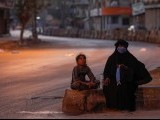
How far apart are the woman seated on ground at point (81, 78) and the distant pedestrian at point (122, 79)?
0.32 metres

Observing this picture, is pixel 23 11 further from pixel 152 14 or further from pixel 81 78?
pixel 81 78

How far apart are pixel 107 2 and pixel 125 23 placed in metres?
8.18

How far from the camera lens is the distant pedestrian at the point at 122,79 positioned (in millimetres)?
10344

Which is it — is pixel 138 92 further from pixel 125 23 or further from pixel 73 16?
pixel 73 16

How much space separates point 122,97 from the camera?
33.9 feet

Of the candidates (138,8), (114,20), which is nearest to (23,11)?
(138,8)

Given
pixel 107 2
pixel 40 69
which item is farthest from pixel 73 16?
pixel 40 69

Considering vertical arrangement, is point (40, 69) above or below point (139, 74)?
below

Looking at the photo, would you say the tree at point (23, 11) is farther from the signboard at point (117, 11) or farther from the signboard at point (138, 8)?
the signboard at point (117, 11)

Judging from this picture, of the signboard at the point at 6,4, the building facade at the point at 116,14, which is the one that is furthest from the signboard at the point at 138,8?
the signboard at the point at 6,4

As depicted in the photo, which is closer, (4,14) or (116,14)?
(4,14)

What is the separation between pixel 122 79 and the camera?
10352 mm

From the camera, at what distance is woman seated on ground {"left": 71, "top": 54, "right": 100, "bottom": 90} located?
1047cm

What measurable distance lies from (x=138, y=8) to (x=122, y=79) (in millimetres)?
66531
